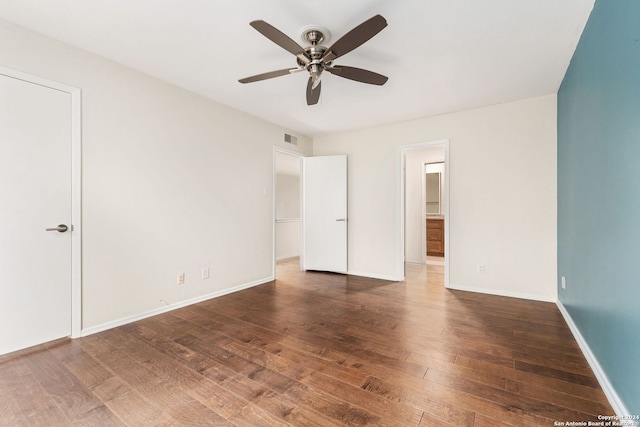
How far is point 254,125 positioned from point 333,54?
2300mm

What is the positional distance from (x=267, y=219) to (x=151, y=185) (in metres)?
1.71

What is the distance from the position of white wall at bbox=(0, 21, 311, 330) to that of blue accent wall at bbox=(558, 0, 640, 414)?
355 cm

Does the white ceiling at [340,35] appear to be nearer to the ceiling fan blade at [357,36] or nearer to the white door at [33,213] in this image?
the ceiling fan blade at [357,36]

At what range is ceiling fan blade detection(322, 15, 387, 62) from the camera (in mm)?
1625

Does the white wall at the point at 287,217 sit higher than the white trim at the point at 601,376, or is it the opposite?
the white wall at the point at 287,217

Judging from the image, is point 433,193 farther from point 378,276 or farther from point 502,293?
point 502,293

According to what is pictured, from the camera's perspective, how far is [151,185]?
9.46ft

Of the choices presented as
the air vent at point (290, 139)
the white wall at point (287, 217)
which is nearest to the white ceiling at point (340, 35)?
the air vent at point (290, 139)

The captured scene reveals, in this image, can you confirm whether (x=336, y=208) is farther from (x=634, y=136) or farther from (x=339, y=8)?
(x=634, y=136)

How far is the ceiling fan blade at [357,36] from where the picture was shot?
1.62 metres

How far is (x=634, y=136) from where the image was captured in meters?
1.31

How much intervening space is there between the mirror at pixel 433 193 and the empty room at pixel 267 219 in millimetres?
3138

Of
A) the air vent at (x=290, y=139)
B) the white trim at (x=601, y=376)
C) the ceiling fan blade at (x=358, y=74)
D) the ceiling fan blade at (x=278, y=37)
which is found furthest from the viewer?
the air vent at (x=290, y=139)

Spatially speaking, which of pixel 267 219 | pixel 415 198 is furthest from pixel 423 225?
pixel 267 219
